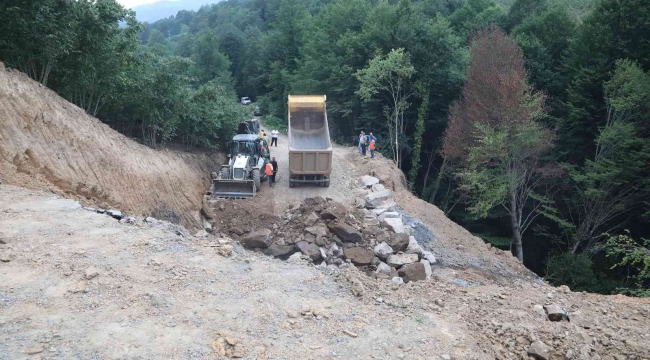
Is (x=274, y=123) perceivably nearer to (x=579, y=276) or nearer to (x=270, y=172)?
(x=270, y=172)

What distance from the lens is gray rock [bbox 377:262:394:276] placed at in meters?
11.5

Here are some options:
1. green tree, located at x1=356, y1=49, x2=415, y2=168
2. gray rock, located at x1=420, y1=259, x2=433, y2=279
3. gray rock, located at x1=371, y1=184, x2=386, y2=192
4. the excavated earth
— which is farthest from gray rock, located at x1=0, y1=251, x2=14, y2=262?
green tree, located at x1=356, y1=49, x2=415, y2=168

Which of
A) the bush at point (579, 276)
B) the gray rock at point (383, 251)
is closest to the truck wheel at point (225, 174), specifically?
the gray rock at point (383, 251)

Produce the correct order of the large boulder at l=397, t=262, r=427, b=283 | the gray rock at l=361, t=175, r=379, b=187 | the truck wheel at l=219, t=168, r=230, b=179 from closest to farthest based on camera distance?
the large boulder at l=397, t=262, r=427, b=283 < the truck wheel at l=219, t=168, r=230, b=179 < the gray rock at l=361, t=175, r=379, b=187

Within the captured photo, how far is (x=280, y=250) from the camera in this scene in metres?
12.3

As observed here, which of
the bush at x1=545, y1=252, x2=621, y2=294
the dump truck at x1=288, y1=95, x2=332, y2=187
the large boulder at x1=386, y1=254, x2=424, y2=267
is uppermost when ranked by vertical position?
the dump truck at x1=288, y1=95, x2=332, y2=187

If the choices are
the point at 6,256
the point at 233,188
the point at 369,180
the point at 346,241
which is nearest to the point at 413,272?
the point at 346,241

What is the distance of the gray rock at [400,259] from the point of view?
12.1 metres

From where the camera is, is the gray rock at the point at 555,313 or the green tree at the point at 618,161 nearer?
the gray rock at the point at 555,313

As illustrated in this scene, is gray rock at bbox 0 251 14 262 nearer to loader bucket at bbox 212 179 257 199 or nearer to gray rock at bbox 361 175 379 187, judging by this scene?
loader bucket at bbox 212 179 257 199

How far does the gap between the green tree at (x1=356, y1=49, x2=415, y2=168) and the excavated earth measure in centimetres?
1413

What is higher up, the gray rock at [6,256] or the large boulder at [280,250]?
the gray rock at [6,256]

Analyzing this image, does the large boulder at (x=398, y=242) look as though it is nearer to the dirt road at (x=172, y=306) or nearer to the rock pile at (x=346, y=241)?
the rock pile at (x=346, y=241)

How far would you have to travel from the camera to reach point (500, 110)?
19312 mm
